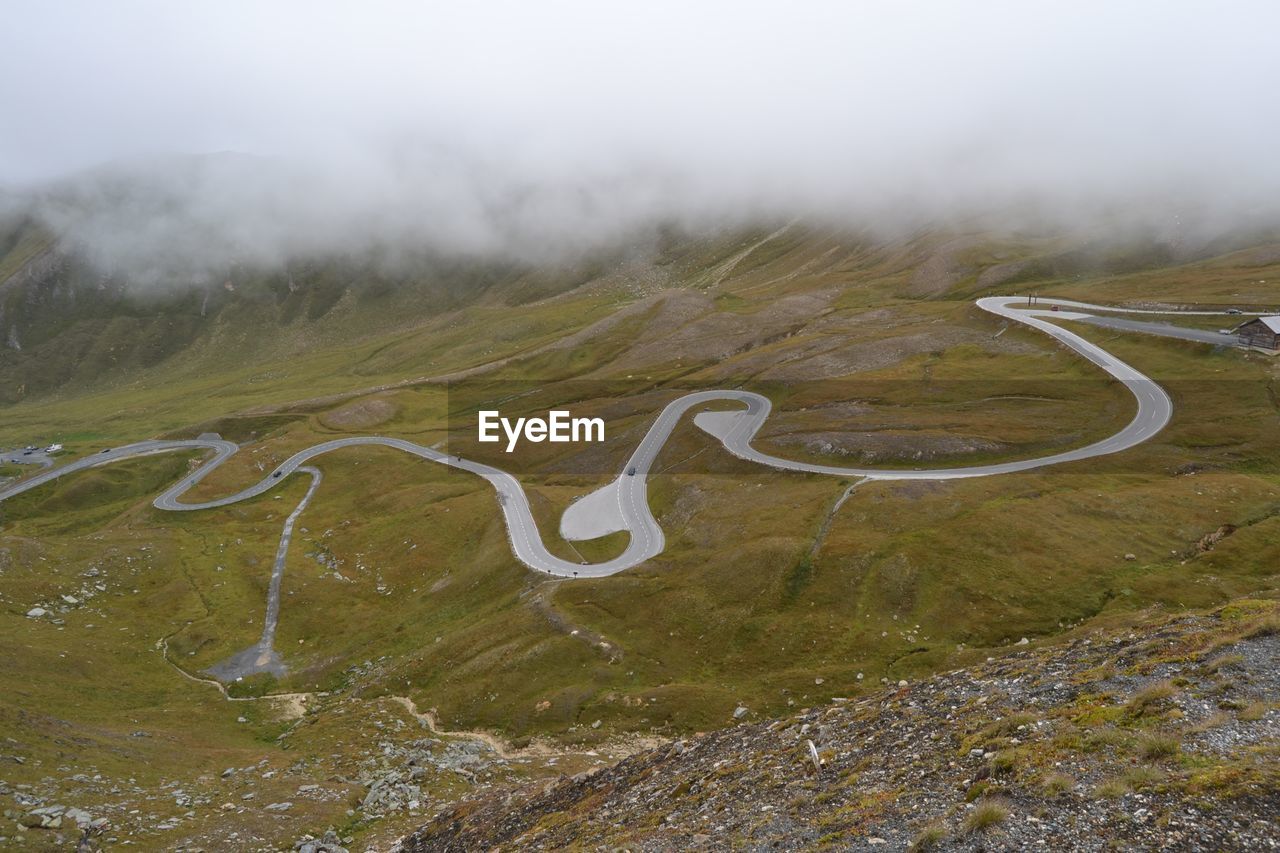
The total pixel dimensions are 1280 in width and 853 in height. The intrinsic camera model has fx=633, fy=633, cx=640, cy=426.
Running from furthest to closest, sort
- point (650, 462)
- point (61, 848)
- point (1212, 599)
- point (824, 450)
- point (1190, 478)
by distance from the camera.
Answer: point (650, 462) → point (824, 450) → point (1190, 478) → point (1212, 599) → point (61, 848)

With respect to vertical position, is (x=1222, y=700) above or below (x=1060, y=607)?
above

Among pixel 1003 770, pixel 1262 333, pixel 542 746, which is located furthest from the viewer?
pixel 1262 333

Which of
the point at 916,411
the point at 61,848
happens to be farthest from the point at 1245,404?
the point at 61,848

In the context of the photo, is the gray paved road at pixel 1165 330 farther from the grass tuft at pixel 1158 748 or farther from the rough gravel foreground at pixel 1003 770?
the grass tuft at pixel 1158 748

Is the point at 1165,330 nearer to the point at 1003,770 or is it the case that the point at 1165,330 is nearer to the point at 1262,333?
the point at 1262,333

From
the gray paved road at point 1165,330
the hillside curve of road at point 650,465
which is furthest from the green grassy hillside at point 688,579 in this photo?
the gray paved road at point 1165,330

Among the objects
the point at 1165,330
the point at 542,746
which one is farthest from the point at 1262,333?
the point at 542,746

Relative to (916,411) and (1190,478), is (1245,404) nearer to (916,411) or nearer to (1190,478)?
(1190,478)
